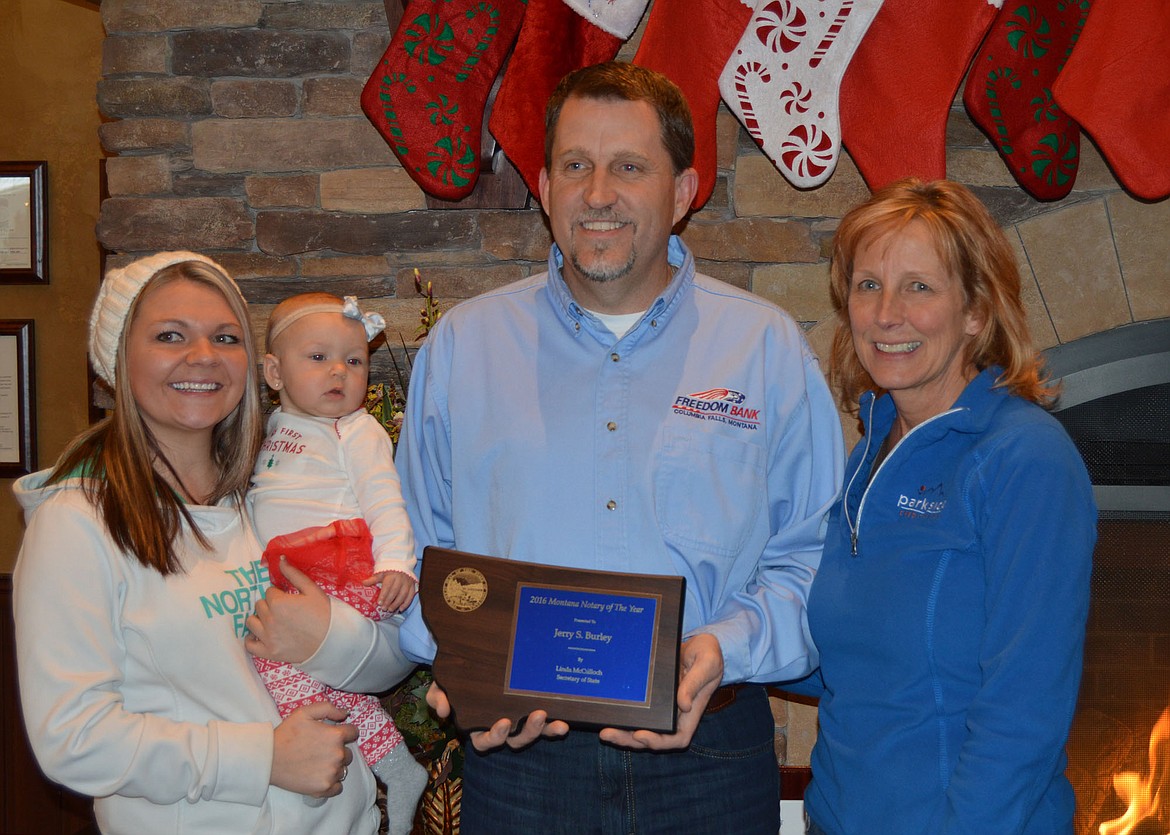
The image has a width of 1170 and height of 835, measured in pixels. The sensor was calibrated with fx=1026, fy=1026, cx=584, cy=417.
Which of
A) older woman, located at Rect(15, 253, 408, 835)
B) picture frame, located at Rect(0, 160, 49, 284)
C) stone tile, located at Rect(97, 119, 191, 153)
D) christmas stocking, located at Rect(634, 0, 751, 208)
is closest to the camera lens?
older woman, located at Rect(15, 253, 408, 835)

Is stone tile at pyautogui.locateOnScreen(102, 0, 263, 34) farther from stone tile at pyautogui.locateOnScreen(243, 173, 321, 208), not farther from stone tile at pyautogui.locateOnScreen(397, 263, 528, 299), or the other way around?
stone tile at pyautogui.locateOnScreen(397, 263, 528, 299)

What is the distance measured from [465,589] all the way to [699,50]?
5.50 feet

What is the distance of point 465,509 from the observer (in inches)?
78.1

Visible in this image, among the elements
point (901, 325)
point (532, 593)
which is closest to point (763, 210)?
Answer: point (901, 325)

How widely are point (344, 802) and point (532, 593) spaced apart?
1.95 feet

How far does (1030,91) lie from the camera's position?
2.68 metres

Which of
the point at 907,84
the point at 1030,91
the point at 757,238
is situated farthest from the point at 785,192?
the point at 1030,91

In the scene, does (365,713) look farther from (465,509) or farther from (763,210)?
(763,210)

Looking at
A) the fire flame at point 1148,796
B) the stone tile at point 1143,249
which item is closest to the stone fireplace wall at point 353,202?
the stone tile at point 1143,249

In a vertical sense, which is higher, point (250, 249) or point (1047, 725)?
point (250, 249)

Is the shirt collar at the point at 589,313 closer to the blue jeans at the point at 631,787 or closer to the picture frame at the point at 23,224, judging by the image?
the blue jeans at the point at 631,787

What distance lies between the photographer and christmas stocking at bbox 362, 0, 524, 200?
8.84 ft

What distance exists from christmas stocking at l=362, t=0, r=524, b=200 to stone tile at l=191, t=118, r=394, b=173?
18 cm

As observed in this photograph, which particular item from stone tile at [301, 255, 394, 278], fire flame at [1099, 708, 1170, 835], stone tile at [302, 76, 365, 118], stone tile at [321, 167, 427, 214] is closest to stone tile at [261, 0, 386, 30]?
stone tile at [302, 76, 365, 118]
